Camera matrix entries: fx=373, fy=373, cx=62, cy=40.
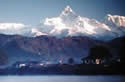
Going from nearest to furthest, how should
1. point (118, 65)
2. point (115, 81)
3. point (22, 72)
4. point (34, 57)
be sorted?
point (115, 81) → point (118, 65) → point (22, 72) → point (34, 57)

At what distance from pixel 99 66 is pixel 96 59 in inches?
266

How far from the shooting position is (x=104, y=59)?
6750 centimetres

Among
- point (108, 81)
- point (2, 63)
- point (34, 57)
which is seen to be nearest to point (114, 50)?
point (2, 63)

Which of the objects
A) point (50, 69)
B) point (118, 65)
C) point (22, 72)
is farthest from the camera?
point (22, 72)

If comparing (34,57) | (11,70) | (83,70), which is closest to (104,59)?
(83,70)

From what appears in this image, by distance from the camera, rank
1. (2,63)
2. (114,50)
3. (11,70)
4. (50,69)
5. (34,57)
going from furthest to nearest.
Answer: (34,57)
(114,50)
(2,63)
(11,70)
(50,69)

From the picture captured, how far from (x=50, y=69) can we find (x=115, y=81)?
3769cm

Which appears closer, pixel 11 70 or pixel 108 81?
pixel 108 81

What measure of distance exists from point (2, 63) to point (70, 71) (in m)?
71.1

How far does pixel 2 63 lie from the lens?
13350cm

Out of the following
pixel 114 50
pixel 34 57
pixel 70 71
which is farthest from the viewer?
pixel 34 57

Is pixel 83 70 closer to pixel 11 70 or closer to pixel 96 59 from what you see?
pixel 96 59

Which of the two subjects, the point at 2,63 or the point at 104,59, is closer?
the point at 104,59

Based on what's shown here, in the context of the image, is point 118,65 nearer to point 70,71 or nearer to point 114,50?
point 70,71
